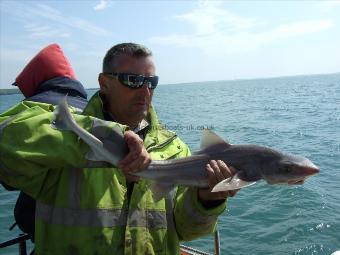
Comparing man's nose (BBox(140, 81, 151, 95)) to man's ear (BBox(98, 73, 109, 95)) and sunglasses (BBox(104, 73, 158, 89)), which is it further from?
man's ear (BBox(98, 73, 109, 95))

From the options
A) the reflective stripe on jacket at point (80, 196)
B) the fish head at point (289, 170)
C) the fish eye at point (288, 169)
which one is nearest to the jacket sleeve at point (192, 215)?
the reflective stripe on jacket at point (80, 196)

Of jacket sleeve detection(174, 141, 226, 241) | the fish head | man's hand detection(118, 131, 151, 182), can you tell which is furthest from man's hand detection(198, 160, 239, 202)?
man's hand detection(118, 131, 151, 182)

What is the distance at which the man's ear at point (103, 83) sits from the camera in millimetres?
4660

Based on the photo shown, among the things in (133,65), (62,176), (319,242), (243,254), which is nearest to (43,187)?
(62,176)

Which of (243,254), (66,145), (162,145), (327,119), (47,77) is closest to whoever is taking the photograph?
(66,145)

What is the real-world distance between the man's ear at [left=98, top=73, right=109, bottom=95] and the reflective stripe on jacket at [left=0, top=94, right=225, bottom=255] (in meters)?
0.33

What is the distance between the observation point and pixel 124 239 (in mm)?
3869

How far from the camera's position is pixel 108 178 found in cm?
396

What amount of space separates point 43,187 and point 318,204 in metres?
12.2

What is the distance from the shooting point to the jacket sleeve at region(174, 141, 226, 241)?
424 cm

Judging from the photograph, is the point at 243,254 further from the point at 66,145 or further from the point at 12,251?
the point at 66,145

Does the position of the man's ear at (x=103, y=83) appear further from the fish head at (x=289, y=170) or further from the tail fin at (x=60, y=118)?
the fish head at (x=289, y=170)

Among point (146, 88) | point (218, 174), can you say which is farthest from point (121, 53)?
point (218, 174)

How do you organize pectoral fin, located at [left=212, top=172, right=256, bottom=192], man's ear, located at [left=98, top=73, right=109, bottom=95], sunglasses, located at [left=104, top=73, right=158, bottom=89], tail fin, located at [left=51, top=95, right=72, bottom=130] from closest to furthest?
tail fin, located at [left=51, top=95, right=72, bottom=130] < pectoral fin, located at [left=212, top=172, right=256, bottom=192] < sunglasses, located at [left=104, top=73, right=158, bottom=89] < man's ear, located at [left=98, top=73, right=109, bottom=95]
